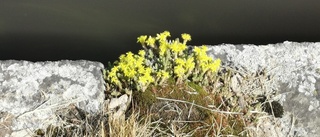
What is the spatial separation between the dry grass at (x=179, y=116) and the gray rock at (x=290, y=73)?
0.13m

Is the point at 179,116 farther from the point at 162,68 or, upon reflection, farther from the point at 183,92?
the point at 162,68

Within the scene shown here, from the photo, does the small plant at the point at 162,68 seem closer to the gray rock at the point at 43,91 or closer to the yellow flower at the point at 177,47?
the yellow flower at the point at 177,47

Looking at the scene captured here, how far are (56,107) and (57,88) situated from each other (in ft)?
0.36

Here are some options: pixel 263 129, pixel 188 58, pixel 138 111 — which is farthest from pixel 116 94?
pixel 263 129

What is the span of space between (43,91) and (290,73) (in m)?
1.31

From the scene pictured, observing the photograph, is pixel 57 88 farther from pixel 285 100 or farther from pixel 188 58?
pixel 285 100

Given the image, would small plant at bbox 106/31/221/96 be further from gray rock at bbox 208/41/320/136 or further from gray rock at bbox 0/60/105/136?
gray rock at bbox 208/41/320/136

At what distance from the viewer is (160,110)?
10.8 feet

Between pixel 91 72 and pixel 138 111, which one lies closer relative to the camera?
pixel 138 111

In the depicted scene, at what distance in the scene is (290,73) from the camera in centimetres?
363

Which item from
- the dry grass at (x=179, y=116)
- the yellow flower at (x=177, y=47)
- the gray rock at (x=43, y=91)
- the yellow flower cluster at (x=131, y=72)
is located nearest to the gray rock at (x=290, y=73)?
the dry grass at (x=179, y=116)

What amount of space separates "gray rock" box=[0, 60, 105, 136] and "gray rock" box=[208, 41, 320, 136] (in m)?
0.69

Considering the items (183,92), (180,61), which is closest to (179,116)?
(183,92)

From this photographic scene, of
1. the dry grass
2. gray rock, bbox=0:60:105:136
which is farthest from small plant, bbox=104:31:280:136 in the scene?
gray rock, bbox=0:60:105:136
